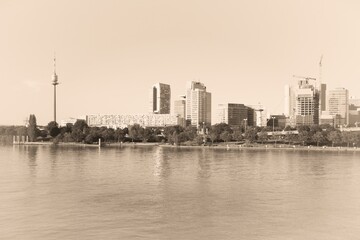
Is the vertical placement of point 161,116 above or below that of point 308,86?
below

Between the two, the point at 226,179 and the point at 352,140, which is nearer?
the point at 226,179

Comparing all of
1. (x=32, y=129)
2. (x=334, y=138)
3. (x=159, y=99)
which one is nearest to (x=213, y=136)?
(x=334, y=138)

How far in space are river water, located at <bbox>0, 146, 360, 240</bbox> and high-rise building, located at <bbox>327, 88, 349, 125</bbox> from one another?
105 metres

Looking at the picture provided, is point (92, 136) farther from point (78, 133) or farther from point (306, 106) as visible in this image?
point (306, 106)

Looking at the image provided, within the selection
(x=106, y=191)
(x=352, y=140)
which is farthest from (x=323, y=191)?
(x=352, y=140)

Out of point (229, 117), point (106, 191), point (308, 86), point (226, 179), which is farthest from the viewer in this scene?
point (308, 86)

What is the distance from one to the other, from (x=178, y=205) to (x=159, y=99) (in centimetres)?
10783

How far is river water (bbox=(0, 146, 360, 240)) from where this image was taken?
440 inches

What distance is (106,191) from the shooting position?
55.2 feet

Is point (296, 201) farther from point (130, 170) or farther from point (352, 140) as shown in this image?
point (352, 140)

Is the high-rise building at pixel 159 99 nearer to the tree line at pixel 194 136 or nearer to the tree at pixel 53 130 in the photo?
the tree line at pixel 194 136

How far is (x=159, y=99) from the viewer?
399ft

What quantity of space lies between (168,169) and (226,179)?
5245 mm

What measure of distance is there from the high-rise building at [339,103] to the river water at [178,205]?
105054 millimetres
